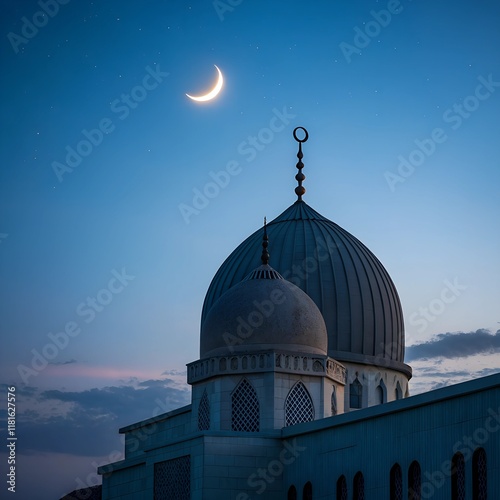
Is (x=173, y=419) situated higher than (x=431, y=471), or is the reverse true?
(x=173, y=419)

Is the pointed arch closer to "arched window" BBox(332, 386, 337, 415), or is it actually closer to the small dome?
"arched window" BBox(332, 386, 337, 415)

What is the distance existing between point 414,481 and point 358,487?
197 centimetres

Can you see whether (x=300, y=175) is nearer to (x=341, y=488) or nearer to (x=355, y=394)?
(x=355, y=394)

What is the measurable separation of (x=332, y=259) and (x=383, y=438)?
10.5m

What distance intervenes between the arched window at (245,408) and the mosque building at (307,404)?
22mm

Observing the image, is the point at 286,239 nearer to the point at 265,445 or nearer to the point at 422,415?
the point at 265,445

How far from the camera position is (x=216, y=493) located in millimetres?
26562

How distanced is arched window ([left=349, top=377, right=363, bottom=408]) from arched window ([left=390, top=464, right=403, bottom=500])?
9.01 m

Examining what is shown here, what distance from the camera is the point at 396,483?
2378 cm

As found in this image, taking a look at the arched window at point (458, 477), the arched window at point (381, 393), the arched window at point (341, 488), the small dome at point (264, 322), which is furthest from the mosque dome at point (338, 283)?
the arched window at point (458, 477)

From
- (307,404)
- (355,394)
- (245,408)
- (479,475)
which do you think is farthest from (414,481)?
(355,394)

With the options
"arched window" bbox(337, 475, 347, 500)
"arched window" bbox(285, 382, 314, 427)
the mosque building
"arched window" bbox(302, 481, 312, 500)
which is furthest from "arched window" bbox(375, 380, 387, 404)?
"arched window" bbox(337, 475, 347, 500)

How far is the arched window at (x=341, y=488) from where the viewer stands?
25355mm

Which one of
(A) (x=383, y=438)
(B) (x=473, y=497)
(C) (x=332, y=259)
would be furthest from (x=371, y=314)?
(B) (x=473, y=497)
